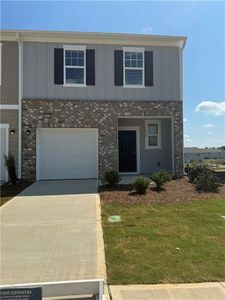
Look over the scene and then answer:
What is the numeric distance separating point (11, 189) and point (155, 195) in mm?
5478

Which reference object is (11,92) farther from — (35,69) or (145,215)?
(145,215)

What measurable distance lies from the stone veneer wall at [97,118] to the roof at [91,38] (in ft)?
8.99

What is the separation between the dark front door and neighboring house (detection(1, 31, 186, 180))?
2.81ft

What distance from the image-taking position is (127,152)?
648 inches

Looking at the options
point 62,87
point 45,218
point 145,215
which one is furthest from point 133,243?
point 62,87

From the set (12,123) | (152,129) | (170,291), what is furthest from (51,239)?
(152,129)

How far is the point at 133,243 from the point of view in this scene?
6.00 meters

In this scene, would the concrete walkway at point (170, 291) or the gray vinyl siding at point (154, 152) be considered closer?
the concrete walkway at point (170, 291)

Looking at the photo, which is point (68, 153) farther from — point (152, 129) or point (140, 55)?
point (140, 55)

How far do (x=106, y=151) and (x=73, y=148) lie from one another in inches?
61.5

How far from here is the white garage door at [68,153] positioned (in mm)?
14906

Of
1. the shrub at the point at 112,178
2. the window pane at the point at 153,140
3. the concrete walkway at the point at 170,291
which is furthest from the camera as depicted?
the window pane at the point at 153,140

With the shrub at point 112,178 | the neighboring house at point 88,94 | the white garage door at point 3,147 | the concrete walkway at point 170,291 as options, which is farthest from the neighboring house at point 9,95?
the concrete walkway at point 170,291

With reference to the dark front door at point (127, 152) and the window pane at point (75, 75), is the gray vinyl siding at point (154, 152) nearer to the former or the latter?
the dark front door at point (127, 152)
